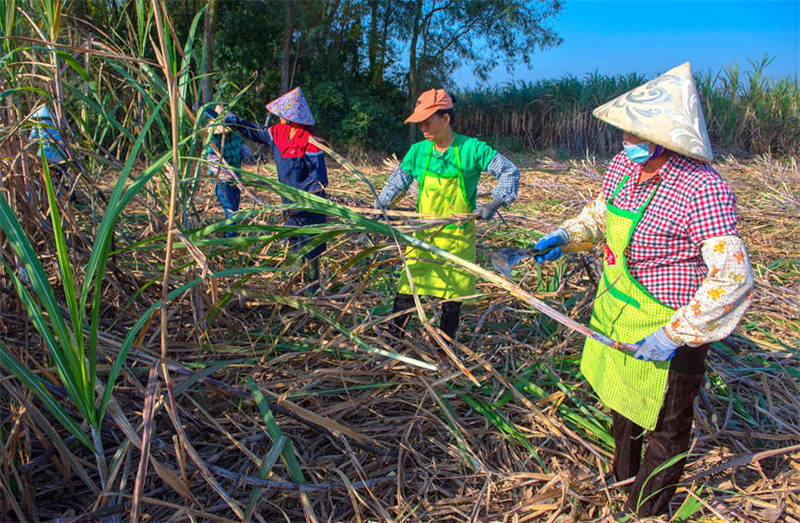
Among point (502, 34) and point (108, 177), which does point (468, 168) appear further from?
point (502, 34)

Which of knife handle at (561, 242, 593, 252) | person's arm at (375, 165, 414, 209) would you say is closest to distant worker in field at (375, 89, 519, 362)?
person's arm at (375, 165, 414, 209)

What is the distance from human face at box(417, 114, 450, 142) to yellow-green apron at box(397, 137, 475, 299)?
0.26 ft

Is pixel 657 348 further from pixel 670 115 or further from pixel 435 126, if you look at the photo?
pixel 435 126

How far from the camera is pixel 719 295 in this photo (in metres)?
1.27

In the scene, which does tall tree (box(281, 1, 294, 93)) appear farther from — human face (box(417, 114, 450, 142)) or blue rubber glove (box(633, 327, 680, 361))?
blue rubber glove (box(633, 327, 680, 361))

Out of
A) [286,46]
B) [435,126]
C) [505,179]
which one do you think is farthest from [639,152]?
[286,46]

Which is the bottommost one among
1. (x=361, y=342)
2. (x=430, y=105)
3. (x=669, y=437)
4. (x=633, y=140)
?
(x=669, y=437)

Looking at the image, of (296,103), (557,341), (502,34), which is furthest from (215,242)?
(502,34)

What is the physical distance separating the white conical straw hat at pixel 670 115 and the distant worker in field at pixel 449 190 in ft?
2.88

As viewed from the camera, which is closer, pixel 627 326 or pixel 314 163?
pixel 627 326

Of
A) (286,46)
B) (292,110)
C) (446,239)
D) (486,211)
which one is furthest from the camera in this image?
(286,46)

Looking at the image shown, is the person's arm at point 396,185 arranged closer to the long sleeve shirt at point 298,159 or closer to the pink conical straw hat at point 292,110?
the long sleeve shirt at point 298,159

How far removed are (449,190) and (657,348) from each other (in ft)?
3.94

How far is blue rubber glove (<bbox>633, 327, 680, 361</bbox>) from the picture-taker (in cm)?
136
